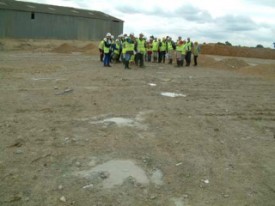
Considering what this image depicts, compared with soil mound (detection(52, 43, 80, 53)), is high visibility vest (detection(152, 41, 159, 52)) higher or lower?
higher

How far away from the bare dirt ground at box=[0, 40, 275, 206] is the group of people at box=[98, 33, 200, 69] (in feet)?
26.3

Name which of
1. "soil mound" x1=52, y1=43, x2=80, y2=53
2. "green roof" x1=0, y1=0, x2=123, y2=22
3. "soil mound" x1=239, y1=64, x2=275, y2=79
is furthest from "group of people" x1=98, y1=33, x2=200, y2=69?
"green roof" x1=0, y1=0, x2=123, y2=22

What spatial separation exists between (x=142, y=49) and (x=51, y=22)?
32592mm

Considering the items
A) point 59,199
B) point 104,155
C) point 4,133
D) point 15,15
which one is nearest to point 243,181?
point 104,155

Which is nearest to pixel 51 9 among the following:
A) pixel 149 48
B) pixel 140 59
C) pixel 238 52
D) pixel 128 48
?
pixel 238 52

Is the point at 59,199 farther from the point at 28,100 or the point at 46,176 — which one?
the point at 28,100

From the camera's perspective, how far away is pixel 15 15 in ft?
161

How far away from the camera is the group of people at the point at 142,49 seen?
22.1 meters

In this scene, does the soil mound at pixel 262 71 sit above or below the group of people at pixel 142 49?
below

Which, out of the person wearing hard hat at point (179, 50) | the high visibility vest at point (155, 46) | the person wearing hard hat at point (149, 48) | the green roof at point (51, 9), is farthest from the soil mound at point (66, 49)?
the person wearing hard hat at point (179, 50)

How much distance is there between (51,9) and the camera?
Answer: 5478cm

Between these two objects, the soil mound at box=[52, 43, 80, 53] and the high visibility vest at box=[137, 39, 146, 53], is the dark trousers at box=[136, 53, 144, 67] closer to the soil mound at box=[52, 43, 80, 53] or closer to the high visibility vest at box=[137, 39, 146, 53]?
the high visibility vest at box=[137, 39, 146, 53]

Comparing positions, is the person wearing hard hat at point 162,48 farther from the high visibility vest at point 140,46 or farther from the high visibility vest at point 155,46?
the high visibility vest at point 140,46

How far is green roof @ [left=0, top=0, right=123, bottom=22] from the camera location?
50094 millimetres
